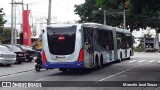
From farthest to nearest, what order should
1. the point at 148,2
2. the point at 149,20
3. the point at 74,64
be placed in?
the point at 149,20
the point at 148,2
the point at 74,64

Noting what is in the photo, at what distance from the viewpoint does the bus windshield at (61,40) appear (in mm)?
23609

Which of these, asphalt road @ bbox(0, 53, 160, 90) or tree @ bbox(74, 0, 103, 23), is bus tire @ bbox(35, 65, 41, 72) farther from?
tree @ bbox(74, 0, 103, 23)

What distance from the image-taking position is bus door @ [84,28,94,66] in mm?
24562

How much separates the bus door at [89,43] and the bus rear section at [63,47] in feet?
3.13

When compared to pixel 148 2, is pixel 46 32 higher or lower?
lower

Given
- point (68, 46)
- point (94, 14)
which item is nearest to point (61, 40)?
point (68, 46)

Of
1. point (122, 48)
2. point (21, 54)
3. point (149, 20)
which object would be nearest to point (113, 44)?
point (122, 48)

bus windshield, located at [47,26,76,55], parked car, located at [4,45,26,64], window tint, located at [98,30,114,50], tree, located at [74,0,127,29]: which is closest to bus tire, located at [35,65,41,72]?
bus windshield, located at [47,26,76,55]

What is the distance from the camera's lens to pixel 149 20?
262 feet

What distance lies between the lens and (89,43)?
993 inches

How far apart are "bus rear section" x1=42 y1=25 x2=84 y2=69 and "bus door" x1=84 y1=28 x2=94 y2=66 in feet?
3.13

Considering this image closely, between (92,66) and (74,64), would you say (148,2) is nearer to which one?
(92,66)

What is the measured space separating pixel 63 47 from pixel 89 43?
7.04 feet

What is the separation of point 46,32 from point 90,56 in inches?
120
